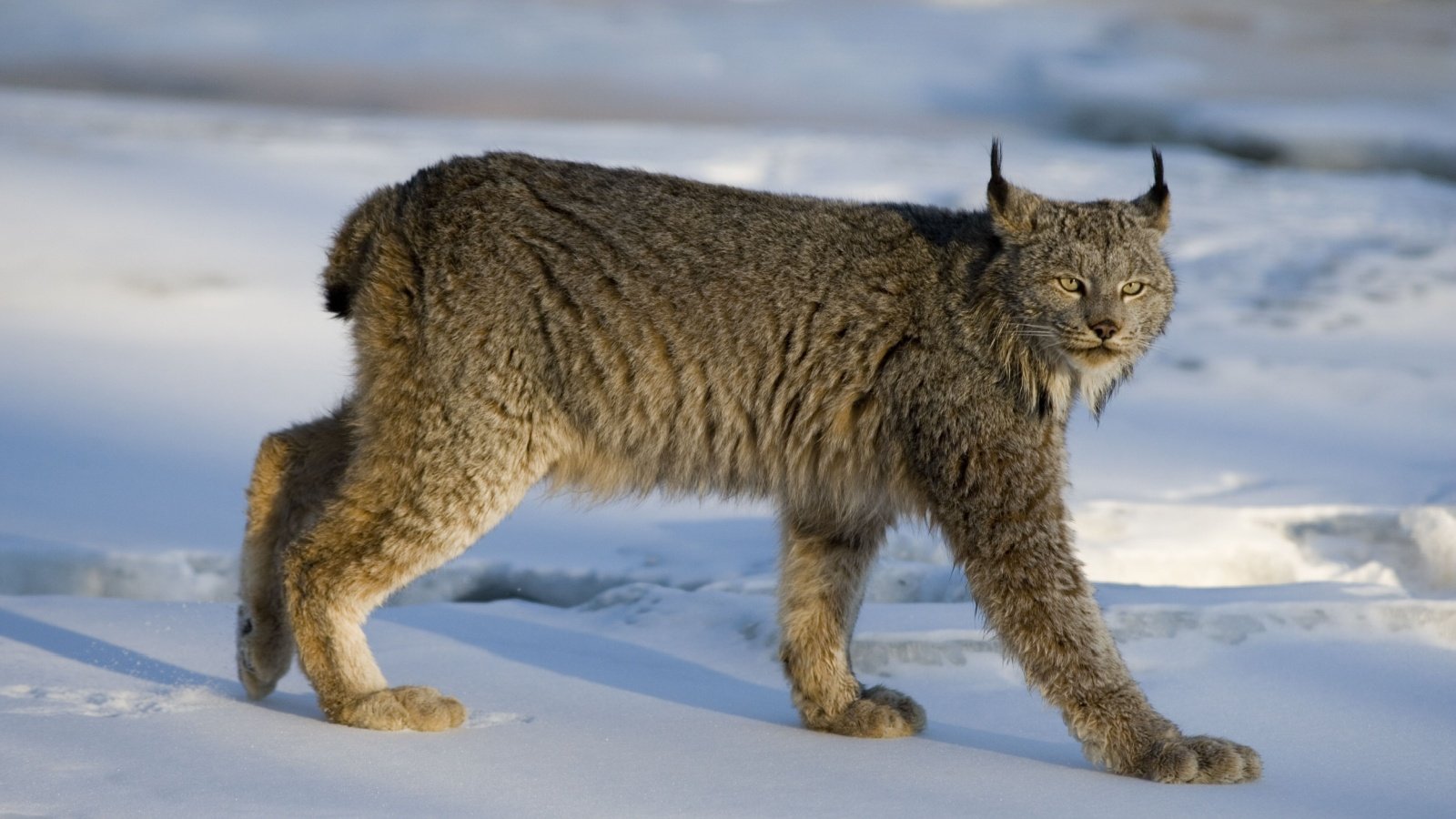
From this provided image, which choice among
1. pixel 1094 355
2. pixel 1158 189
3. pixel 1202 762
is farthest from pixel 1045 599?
pixel 1158 189

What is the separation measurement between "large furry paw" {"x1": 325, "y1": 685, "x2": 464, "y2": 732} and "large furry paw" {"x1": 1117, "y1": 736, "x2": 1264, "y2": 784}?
5.79ft

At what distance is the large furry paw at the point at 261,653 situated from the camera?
4574 millimetres

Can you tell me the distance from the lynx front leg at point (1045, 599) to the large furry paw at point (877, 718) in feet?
1.21

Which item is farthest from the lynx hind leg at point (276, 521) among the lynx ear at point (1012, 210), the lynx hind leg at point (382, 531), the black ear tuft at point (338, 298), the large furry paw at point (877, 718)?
the lynx ear at point (1012, 210)

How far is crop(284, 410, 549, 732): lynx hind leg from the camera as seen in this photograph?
446 centimetres

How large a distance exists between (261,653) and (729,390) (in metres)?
1.47

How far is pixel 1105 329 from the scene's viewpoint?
440 cm

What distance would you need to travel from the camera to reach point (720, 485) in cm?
486

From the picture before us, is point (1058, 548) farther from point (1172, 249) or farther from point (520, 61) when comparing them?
point (520, 61)

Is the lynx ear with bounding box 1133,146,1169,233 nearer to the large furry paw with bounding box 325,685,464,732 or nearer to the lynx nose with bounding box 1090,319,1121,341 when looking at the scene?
the lynx nose with bounding box 1090,319,1121,341

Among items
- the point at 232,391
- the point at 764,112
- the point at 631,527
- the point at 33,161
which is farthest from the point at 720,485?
the point at 764,112

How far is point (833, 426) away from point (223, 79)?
49.0 feet

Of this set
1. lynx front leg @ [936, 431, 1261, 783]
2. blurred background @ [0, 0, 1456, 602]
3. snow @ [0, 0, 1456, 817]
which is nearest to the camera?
snow @ [0, 0, 1456, 817]

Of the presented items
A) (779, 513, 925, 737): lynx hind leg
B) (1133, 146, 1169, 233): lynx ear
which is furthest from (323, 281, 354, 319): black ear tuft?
(1133, 146, 1169, 233): lynx ear
